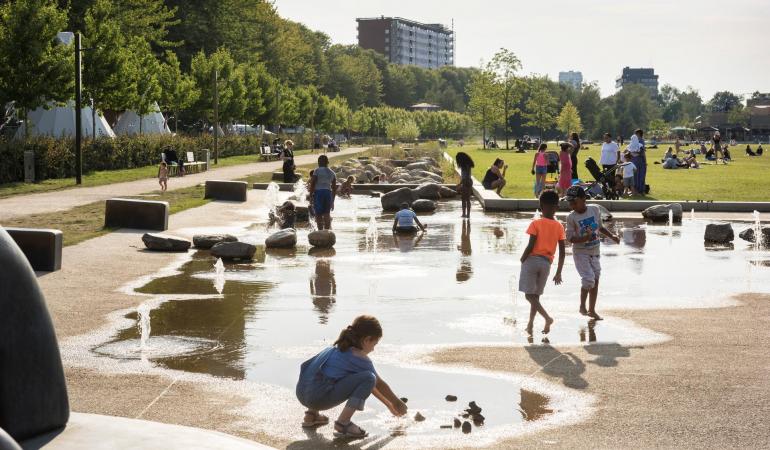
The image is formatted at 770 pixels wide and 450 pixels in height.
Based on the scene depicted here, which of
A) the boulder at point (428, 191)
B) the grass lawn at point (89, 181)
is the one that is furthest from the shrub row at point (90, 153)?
the boulder at point (428, 191)

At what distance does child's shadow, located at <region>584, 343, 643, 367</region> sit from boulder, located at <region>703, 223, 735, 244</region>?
34.1 ft

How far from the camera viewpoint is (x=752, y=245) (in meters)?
19.4

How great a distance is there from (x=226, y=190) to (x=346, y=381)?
2357cm

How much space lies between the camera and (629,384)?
8.56m

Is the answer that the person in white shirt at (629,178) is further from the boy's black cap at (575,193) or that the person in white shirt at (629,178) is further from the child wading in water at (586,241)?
the boy's black cap at (575,193)

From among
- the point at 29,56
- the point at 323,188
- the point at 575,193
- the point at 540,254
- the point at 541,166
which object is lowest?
the point at 540,254

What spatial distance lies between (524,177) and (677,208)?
61.3 ft

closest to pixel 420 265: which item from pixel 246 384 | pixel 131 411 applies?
pixel 246 384

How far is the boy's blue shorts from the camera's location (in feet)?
65.7

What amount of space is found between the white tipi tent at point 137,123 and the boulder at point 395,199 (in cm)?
3244

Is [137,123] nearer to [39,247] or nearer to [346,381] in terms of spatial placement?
[39,247]

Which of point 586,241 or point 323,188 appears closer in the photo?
point 586,241

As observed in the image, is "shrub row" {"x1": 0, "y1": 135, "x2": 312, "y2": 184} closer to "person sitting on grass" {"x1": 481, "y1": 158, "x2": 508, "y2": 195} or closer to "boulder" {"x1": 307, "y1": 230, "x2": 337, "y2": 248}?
"person sitting on grass" {"x1": 481, "y1": 158, "x2": 508, "y2": 195}

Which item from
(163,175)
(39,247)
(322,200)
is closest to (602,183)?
(322,200)
